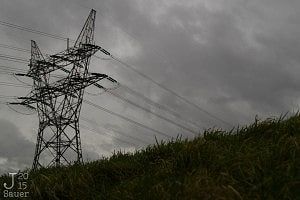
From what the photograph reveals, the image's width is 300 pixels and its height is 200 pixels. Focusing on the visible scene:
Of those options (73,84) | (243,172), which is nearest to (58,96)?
(73,84)

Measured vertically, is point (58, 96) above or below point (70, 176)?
above

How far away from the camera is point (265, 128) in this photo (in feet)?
31.7

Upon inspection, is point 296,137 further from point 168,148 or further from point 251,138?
point 168,148

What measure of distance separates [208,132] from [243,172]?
9.33 ft

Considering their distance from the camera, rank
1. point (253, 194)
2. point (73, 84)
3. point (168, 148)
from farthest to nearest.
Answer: point (73, 84), point (168, 148), point (253, 194)

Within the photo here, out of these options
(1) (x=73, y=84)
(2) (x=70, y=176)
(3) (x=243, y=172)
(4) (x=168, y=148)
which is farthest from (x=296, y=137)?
(1) (x=73, y=84)

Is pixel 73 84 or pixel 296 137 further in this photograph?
pixel 73 84

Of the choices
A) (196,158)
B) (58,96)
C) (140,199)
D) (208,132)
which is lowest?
(140,199)

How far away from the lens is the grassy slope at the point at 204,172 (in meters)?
6.41

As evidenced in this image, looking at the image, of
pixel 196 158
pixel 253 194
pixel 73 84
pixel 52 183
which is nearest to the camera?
pixel 253 194

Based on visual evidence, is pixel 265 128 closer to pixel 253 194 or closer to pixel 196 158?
pixel 196 158

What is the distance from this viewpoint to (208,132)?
9828mm

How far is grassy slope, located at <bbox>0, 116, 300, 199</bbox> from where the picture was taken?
6406mm

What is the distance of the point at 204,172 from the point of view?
7262 mm
